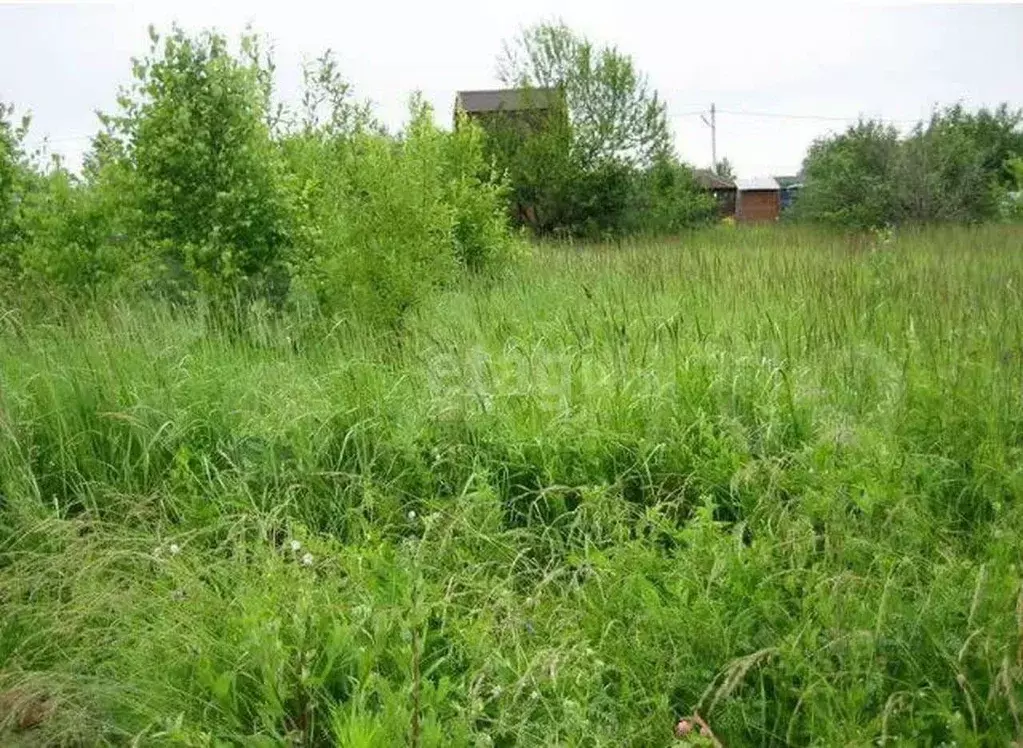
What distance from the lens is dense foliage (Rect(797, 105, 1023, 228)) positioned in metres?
16.7

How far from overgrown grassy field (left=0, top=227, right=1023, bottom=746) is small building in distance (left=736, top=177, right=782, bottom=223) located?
39.9 metres

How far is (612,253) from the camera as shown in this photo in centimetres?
1060

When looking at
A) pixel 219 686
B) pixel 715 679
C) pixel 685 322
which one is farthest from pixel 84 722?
pixel 685 322

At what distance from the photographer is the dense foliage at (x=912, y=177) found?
54.9 feet

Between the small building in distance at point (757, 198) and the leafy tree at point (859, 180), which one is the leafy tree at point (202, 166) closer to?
the leafy tree at point (859, 180)

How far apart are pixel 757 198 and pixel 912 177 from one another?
28491mm

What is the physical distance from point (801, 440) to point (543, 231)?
61.3ft

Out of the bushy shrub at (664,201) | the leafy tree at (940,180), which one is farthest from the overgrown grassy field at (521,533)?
the bushy shrub at (664,201)

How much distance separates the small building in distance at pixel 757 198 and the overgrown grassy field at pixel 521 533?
1569 inches

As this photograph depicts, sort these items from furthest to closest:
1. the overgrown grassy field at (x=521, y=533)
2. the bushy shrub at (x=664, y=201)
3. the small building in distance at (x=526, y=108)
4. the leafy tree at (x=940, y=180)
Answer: the small building in distance at (x=526, y=108) → the bushy shrub at (x=664, y=201) → the leafy tree at (x=940, y=180) → the overgrown grassy field at (x=521, y=533)

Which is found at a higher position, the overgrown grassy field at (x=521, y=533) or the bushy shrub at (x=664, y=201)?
the bushy shrub at (x=664, y=201)

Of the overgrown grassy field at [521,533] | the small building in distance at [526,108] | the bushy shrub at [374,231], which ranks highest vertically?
the small building in distance at [526,108]

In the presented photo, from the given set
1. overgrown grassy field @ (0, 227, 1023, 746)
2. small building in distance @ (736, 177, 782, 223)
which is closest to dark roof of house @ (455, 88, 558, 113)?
overgrown grassy field @ (0, 227, 1023, 746)

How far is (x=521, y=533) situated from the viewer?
3.24m
